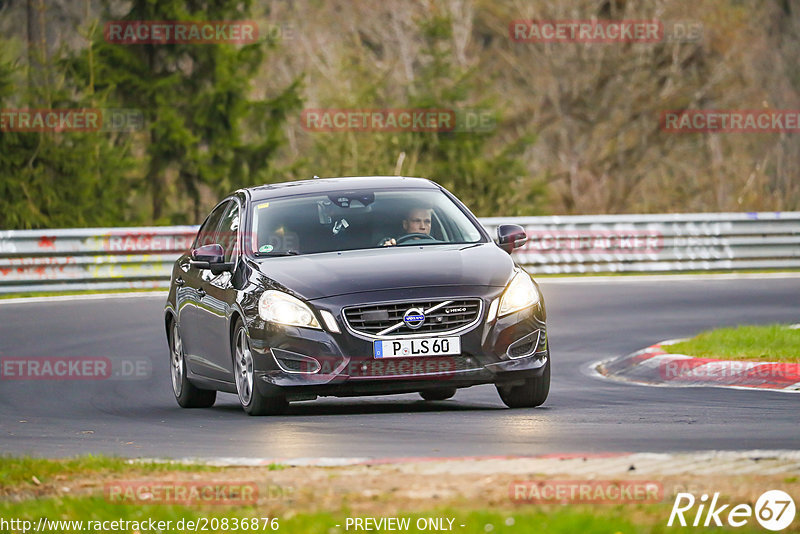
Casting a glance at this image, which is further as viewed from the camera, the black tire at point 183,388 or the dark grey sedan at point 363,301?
the black tire at point 183,388

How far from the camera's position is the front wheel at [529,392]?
36.9ft

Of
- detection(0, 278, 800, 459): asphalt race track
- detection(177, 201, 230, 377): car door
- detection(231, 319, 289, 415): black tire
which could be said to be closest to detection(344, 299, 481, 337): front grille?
detection(0, 278, 800, 459): asphalt race track

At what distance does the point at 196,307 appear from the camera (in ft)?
41.5

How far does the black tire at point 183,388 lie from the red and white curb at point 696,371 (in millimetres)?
3806

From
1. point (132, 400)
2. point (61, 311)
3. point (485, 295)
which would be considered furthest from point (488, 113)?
point (485, 295)

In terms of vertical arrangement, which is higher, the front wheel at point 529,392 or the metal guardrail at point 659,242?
the front wheel at point 529,392

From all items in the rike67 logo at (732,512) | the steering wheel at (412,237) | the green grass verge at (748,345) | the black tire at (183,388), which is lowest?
the green grass verge at (748,345)

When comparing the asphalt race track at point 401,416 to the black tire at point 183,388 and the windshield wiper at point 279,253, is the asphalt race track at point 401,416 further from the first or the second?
the windshield wiper at point 279,253

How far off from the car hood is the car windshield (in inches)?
9.7

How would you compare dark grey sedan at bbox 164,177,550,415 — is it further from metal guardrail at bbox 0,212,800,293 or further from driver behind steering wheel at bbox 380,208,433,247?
metal guardrail at bbox 0,212,800,293

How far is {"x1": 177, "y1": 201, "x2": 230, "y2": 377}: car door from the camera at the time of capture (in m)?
12.5

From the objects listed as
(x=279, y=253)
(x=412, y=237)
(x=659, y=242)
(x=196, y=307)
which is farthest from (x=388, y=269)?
(x=659, y=242)

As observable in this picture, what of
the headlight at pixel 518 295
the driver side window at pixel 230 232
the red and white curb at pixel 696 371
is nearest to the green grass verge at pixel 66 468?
the headlight at pixel 518 295

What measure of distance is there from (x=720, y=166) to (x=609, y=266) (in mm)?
16703
